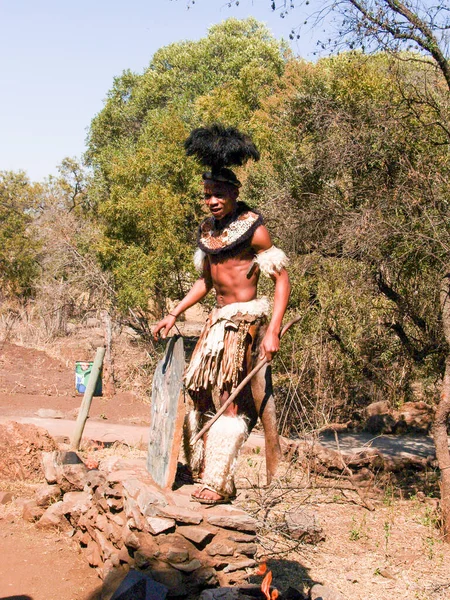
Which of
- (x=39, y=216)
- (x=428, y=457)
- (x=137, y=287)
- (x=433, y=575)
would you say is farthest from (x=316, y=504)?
(x=39, y=216)

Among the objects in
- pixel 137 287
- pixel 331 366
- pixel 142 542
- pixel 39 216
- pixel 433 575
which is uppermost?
pixel 39 216

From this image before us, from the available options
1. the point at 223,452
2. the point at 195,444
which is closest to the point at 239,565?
the point at 223,452

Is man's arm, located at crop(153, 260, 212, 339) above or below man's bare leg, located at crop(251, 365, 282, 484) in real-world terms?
above

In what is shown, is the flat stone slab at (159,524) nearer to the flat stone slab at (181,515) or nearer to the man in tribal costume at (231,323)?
the flat stone slab at (181,515)

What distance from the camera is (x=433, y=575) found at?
468 cm

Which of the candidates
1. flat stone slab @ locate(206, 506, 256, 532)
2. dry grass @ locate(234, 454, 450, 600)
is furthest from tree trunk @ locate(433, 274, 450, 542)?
flat stone slab @ locate(206, 506, 256, 532)

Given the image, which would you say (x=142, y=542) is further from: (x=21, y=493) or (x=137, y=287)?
(x=137, y=287)

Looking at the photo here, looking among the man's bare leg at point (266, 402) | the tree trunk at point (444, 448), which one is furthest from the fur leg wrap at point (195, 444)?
the tree trunk at point (444, 448)

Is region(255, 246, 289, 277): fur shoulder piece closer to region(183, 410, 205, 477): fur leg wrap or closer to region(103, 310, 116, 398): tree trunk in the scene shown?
region(183, 410, 205, 477): fur leg wrap

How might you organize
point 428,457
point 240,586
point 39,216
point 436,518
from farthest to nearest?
point 39,216 → point 428,457 → point 436,518 → point 240,586

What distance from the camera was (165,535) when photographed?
3785 millimetres

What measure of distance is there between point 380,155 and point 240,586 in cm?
447

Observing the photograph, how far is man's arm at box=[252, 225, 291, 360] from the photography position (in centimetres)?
420

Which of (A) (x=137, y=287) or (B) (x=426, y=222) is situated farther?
(A) (x=137, y=287)
